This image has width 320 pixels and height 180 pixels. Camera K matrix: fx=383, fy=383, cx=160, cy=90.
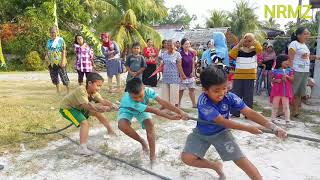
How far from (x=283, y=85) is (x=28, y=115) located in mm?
4395

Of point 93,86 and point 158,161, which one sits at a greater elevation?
point 93,86

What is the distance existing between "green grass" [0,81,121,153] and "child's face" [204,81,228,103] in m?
2.88

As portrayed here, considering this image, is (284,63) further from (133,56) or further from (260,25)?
(260,25)

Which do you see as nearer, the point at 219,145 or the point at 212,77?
the point at 212,77

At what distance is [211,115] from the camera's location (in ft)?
10.2

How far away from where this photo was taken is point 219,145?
3.29 metres

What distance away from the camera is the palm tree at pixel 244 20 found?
31.8m

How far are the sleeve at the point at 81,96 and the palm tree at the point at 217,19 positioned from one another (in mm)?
32278

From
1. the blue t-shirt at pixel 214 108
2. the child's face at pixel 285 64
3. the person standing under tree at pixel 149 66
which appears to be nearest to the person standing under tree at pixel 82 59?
the person standing under tree at pixel 149 66

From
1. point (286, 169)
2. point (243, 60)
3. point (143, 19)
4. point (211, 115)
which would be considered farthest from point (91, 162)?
point (143, 19)

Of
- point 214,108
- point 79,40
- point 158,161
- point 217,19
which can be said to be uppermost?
point 217,19

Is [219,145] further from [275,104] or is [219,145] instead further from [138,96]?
[275,104]

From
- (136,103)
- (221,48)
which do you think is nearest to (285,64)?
(221,48)

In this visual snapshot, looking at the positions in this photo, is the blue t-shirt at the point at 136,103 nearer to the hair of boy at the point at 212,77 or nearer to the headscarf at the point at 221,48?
the hair of boy at the point at 212,77
